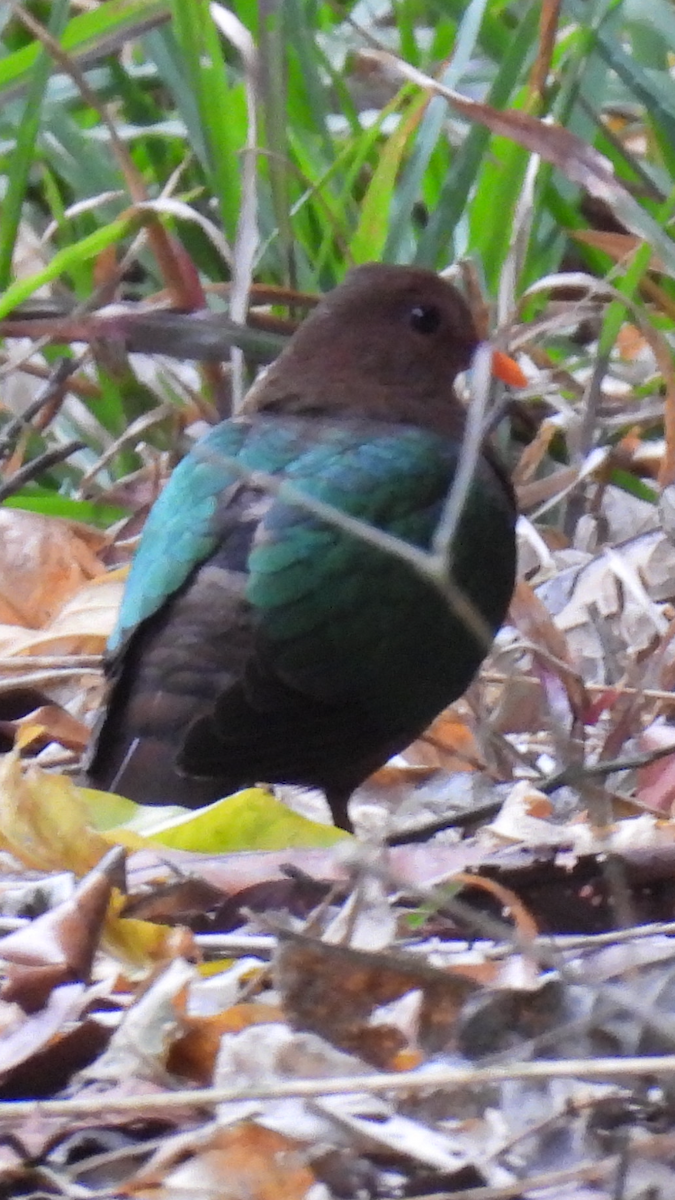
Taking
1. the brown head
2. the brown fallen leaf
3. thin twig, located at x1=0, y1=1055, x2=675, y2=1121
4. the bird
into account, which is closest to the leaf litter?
thin twig, located at x1=0, y1=1055, x2=675, y2=1121

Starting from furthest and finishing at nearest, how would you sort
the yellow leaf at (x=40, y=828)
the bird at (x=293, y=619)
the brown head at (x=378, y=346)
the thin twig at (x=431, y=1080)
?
the brown head at (x=378, y=346)
the bird at (x=293, y=619)
the yellow leaf at (x=40, y=828)
the thin twig at (x=431, y=1080)

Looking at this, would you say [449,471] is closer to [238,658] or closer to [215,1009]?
[238,658]

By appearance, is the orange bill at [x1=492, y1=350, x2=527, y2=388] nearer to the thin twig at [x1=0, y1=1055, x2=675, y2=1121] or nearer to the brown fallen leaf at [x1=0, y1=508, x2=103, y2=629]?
the brown fallen leaf at [x1=0, y1=508, x2=103, y2=629]

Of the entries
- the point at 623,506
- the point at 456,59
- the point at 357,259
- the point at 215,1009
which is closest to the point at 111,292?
the point at 357,259

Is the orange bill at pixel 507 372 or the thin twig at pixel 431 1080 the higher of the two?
the thin twig at pixel 431 1080

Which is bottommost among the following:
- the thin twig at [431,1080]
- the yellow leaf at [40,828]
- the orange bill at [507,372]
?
the orange bill at [507,372]

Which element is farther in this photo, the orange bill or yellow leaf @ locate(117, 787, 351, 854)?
the orange bill

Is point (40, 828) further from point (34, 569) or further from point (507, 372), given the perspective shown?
point (507, 372)

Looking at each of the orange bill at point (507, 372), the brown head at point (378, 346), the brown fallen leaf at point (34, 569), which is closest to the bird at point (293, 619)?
the brown head at point (378, 346)

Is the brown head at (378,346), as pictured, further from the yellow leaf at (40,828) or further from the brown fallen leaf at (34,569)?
the yellow leaf at (40,828)
